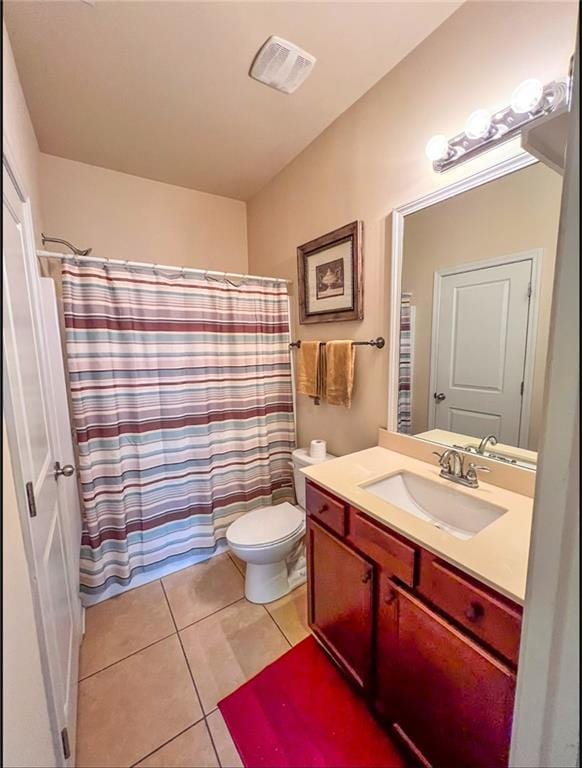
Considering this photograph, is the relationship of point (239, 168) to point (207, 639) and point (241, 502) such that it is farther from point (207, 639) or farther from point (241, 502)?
point (207, 639)

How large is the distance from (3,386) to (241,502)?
1.71 meters

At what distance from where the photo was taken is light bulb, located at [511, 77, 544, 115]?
100 centimetres

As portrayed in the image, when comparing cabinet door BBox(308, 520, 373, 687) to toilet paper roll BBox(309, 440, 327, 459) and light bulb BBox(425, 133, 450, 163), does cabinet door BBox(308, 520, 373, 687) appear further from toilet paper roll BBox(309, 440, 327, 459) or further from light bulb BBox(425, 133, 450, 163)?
light bulb BBox(425, 133, 450, 163)

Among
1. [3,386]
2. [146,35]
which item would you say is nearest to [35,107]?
[146,35]

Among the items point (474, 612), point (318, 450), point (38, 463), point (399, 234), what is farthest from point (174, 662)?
point (399, 234)

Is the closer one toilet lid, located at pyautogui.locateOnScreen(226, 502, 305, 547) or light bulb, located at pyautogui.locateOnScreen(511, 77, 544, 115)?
light bulb, located at pyautogui.locateOnScreen(511, 77, 544, 115)

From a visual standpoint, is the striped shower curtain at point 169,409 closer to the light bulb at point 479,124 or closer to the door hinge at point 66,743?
the door hinge at point 66,743

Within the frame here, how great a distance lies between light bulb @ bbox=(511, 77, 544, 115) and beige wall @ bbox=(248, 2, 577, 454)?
0.28ft

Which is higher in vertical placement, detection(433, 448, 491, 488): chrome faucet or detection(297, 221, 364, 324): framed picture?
detection(297, 221, 364, 324): framed picture

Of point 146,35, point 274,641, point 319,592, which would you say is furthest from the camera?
point 274,641

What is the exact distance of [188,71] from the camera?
1424mm

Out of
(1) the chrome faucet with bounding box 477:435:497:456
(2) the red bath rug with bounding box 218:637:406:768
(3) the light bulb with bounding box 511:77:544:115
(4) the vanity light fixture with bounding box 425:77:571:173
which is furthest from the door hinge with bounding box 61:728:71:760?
(3) the light bulb with bounding box 511:77:544:115

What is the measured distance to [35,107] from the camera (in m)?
1.58

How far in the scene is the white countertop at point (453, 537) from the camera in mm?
803
